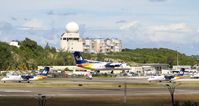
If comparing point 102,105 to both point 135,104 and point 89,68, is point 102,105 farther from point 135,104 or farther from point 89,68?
point 89,68

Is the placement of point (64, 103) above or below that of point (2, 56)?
below

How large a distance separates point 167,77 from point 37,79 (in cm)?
3173

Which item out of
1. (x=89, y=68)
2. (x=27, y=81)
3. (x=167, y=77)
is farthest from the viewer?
(x=89, y=68)

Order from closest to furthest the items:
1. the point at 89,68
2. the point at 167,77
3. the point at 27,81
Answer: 1. the point at 27,81
2. the point at 167,77
3. the point at 89,68

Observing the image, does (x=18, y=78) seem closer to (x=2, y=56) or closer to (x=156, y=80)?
(x=156, y=80)

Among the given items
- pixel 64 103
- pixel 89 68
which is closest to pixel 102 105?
pixel 64 103

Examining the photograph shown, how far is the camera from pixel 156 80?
123 metres

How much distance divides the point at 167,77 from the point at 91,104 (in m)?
72.0

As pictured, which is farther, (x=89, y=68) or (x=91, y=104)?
(x=89, y=68)

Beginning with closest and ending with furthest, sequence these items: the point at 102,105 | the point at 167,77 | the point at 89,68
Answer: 1. the point at 102,105
2. the point at 167,77
3. the point at 89,68

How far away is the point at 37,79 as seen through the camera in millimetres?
123812

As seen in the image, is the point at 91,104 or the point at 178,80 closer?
the point at 91,104

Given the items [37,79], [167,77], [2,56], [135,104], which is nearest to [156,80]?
[167,77]

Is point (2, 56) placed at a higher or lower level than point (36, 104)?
higher
